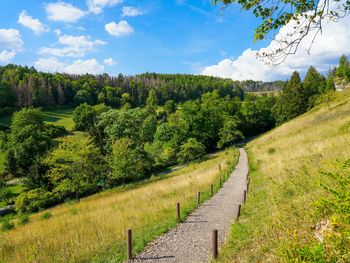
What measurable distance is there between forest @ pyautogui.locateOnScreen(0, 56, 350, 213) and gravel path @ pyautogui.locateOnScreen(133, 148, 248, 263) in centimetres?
2079

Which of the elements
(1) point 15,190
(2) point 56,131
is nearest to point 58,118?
(2) point 56,131

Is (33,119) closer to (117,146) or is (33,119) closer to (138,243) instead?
(117,146)

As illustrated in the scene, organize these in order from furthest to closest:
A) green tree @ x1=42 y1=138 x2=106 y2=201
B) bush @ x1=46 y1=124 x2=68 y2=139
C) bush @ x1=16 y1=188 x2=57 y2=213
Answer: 1. bush @ x1=46 y1=124 x2=68 y2=139
2. bush @ x1=16 y1=188 x2=57 y2=213
3. green tree @ x1=42 y1=138 x2=106 y2=201

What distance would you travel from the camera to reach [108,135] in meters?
54.7

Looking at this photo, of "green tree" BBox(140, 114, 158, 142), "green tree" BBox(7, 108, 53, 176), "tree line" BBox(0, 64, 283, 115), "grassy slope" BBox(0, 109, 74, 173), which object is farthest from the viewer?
"tree line" BBox(0, 64, 283, 115)

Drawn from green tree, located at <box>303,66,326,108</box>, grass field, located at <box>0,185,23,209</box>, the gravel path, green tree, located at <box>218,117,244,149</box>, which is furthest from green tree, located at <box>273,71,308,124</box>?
grass field, located at <box>0,185,23,209</box>

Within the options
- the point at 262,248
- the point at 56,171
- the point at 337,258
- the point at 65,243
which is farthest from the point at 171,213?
the point at 56,171

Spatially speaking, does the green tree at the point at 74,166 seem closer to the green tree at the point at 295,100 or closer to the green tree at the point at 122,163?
the green tree at the point at 122,163

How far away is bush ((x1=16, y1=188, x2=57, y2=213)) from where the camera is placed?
1184 inches

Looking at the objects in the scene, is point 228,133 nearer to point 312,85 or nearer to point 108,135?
point 108,135

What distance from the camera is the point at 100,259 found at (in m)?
8.70

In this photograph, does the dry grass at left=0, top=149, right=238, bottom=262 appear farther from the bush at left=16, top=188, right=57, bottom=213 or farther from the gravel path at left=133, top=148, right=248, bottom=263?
the bush at left=16, top=188, right=57, bottom=213

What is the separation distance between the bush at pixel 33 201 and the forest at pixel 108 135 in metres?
0.11

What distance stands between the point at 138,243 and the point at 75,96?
116 metres
